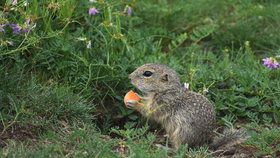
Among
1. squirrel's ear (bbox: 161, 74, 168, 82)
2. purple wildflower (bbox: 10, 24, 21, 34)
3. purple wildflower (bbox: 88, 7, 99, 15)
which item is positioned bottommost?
squirrel's ear (bbox: 161, 74, 168, 82)

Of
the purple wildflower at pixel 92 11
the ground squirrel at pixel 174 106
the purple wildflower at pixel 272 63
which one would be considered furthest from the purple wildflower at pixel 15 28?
the purple wildflower at pixel 272 63

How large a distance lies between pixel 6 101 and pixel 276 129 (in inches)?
90.6

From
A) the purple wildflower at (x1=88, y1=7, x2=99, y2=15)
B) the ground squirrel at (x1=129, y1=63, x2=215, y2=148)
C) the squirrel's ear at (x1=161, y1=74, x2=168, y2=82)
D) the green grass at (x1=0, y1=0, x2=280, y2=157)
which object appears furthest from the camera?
the purple wildflower at (x1=88, y1=7, x2=99, y2=15)

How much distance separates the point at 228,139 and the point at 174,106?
0.55m

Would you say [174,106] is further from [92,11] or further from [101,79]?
[92,11]

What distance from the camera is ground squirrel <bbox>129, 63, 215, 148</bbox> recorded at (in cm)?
589

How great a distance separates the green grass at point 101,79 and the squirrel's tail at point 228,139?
82mm

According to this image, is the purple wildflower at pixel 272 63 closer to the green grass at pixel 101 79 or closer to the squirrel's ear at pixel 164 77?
the green grass at pixel 101 79

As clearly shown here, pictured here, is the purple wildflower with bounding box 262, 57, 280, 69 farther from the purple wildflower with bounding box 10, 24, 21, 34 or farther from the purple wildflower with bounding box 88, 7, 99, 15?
the purple wildflower with bounding box 10, 24, 21, 34

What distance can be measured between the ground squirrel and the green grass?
0.64 ft

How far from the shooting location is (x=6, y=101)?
5754 millimetres

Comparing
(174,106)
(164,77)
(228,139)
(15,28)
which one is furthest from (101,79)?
(228,139)

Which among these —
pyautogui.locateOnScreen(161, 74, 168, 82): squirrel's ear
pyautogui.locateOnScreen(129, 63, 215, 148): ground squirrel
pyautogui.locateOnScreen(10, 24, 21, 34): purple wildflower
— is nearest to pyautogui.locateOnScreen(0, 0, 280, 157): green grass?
pyautogui.locateOnScreen(10, 24, 21, 34): purple wildflower

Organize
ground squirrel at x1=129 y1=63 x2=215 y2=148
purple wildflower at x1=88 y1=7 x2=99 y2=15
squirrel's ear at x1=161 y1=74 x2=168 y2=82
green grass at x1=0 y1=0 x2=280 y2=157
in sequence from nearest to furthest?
green grass at x1=0 y1=0 x2=280 y2=157
ground squirrel at x1=129 y1=63 x2=215 y2=148
squirrel's ear at x1=161 y1=74 x2=168 y2=82
purple wildflower at x1=88 y1=7 x2=99 y2=15
